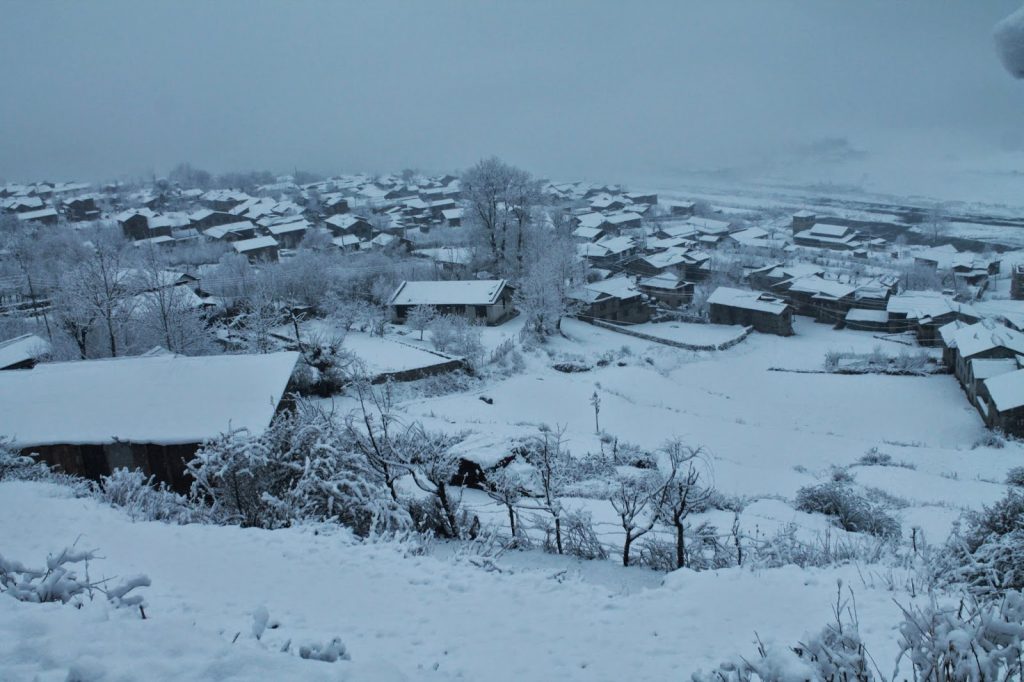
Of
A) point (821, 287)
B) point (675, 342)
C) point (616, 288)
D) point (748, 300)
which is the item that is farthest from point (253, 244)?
point (821, 287)

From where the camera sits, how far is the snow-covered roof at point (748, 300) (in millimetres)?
32344

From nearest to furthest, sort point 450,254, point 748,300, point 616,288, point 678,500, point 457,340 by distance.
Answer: point 678,500, point 457,340, point 748,300, point 616,288, point 450,254

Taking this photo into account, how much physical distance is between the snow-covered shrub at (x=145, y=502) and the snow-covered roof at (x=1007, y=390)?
2158 cm

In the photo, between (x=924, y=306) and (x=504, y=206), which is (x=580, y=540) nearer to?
(x=924, y=306)

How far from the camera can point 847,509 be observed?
10055 millimetres

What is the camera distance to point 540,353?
2688 centimetres

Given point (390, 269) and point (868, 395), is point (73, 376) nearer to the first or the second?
point (868, 395)

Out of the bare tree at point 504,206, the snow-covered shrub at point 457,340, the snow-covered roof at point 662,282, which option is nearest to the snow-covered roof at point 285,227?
the bare tree at point 504,206

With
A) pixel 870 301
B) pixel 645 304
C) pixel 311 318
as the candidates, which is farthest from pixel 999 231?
pixel 311 318

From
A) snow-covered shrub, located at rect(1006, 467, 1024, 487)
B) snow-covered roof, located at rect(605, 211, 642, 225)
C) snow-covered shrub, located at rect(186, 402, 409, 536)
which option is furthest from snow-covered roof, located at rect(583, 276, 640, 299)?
snow-covered shrub, located at rect(186, 402, 409, 536)

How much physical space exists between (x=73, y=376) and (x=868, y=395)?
23.8 m

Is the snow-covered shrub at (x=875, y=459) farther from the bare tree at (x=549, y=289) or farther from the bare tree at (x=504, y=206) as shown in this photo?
the bare tree at (x=504, y=206)

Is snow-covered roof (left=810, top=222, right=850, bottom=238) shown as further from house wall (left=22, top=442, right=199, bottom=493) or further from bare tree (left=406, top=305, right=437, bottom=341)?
house wall (left=22, top=442, right=199, bottom=493)

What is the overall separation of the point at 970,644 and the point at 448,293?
30.4m
